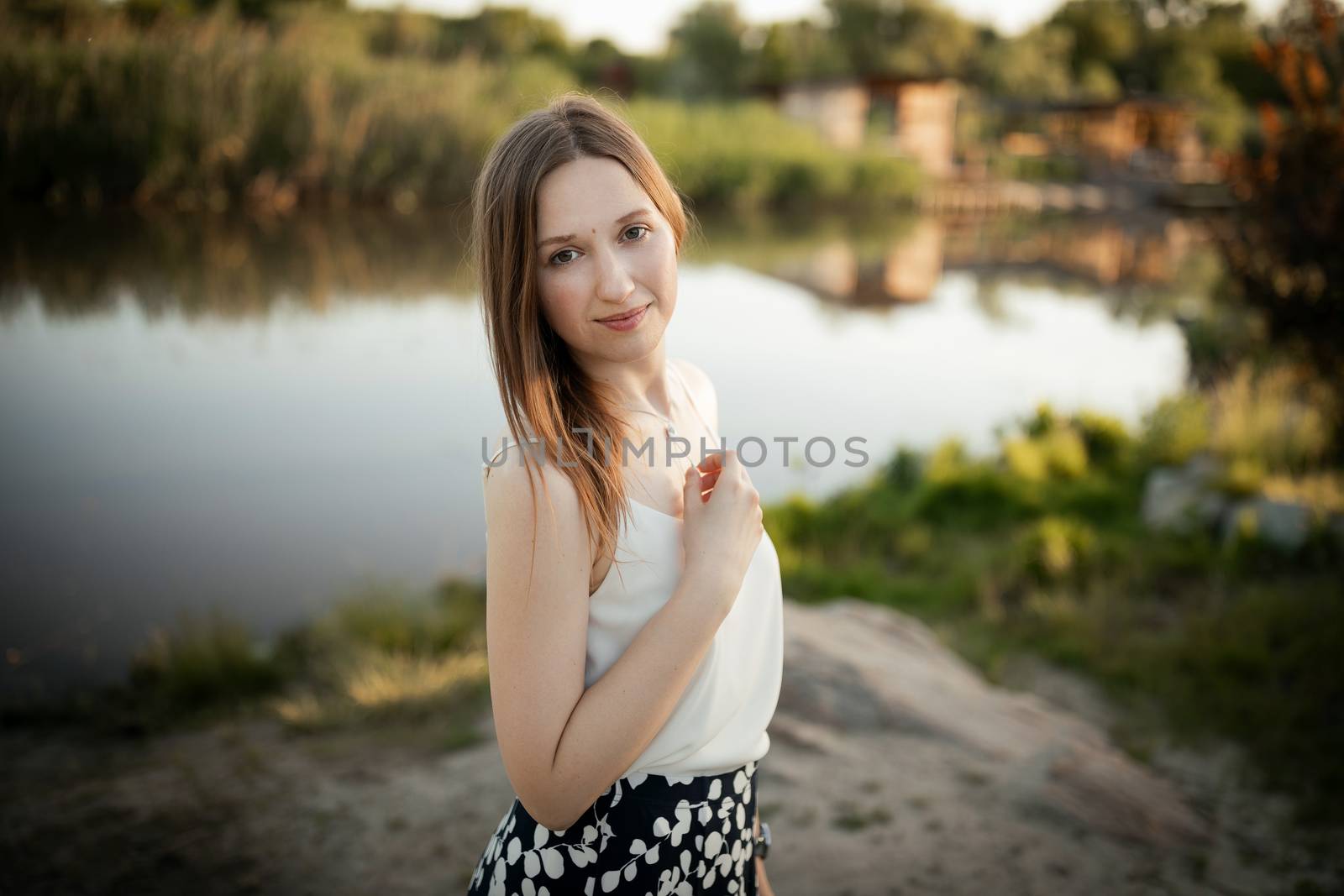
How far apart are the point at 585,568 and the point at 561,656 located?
111 mm

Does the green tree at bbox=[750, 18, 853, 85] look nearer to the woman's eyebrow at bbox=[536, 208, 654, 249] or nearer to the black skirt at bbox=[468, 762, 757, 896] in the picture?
the woman's eyebrow at bbox=[536, 208, 654, 249]

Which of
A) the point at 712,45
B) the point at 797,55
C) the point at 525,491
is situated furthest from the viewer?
the point at 797,55

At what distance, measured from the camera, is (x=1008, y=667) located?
422 cm

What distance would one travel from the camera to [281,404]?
6.09 m

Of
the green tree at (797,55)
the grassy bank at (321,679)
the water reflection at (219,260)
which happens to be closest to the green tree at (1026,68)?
the green tree at (797,55)

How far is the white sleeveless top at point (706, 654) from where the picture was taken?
1.16 m

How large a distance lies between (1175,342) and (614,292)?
36.3 ft

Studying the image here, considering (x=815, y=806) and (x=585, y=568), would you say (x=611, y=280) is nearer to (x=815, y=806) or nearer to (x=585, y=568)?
(x=585, y=568)

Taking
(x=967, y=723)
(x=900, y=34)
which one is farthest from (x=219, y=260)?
(x=900, y=34)

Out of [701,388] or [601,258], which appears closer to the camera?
[601,258]

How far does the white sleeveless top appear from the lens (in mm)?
1164

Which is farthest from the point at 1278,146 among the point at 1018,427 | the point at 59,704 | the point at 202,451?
the point at 59,704

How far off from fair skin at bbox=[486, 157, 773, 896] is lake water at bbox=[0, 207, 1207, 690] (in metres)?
1.57

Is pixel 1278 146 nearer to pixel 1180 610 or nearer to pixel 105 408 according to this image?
pixel 1180 610
